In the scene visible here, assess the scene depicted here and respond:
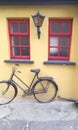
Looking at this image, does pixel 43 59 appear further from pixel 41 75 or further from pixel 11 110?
pixel 11 110

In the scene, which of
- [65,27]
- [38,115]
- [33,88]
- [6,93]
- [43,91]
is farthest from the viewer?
[6,93]

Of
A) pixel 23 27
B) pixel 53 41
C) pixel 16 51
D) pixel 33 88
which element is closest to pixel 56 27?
pixel 53 41

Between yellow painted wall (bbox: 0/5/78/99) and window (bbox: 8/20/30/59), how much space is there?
140 millimetres

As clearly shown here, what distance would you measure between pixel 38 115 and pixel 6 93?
1.39 m

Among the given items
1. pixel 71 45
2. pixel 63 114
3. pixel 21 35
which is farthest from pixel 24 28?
pixel 63 114

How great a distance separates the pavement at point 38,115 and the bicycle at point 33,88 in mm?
207

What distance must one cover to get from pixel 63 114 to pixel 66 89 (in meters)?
0.86

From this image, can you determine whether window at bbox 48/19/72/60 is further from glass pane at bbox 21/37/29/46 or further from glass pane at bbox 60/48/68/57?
glass pane at bbox 21/37/29/46

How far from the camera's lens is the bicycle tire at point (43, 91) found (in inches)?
205

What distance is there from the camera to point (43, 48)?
5102 mm

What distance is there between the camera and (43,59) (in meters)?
5.18

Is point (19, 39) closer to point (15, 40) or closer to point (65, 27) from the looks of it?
point (15, 40)

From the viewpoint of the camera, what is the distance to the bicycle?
16.9 feet

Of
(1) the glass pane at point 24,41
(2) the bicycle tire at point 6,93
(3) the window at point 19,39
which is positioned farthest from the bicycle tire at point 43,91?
(1) the glass pane at point 24,41
